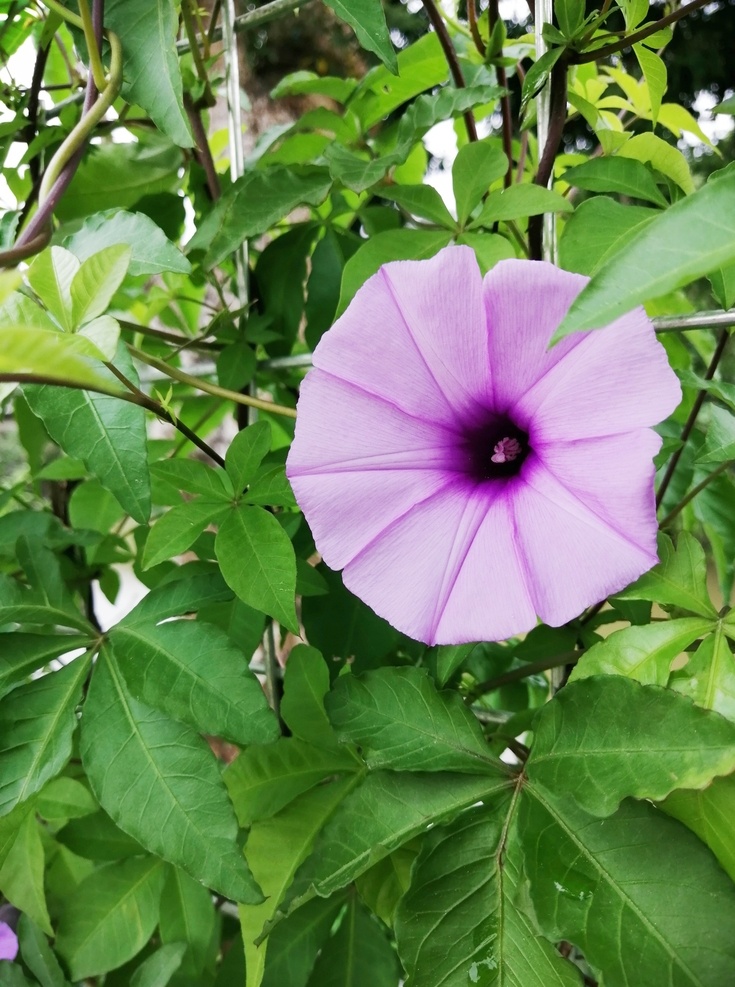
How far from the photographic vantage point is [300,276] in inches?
26.8

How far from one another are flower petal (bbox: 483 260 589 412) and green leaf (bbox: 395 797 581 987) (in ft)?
0.87

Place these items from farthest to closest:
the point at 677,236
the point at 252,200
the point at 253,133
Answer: the point at 253,133
the point at 252,200
the point at 677,236

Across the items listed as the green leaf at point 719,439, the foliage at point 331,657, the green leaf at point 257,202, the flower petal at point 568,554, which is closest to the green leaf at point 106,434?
the foliage at point 331,657

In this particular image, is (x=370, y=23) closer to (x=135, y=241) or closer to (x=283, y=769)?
(x=135, y=241)

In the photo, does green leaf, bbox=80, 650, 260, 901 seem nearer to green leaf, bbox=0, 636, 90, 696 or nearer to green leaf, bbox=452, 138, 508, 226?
green leaf, bbox=0, 636, 90, 696

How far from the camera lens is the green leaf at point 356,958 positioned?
0.55m

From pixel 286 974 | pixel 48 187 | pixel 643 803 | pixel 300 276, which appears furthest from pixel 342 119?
pixel 286 974

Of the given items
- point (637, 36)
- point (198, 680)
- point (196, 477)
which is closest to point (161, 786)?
point (198, 680)

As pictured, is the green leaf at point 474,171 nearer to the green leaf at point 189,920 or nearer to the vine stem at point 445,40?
the vine stem at point 445,40

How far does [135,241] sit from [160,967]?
0.55m

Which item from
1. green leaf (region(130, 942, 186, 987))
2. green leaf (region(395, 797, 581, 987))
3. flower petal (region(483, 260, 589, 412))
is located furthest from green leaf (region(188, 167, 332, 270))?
green leaf (region(130, 942, 186, 987))

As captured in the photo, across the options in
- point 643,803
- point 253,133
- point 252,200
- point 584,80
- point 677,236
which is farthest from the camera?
point 253,133

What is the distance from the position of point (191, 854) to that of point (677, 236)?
41cm

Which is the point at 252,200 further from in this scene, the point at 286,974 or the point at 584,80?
the point at 286,974
